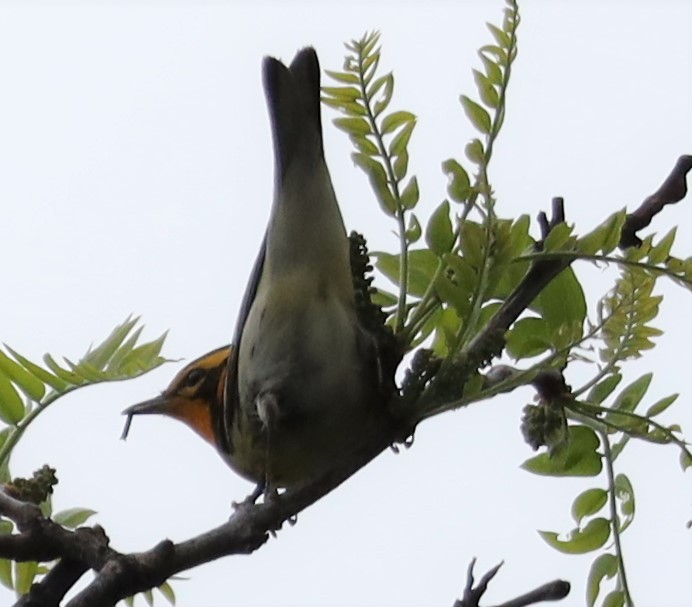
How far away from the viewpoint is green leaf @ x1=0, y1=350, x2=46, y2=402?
5.08 feet

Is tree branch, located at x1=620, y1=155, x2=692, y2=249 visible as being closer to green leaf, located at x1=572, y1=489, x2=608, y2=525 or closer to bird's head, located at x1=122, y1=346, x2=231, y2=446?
green leaf, located at x1=572, y1=489, x2=608, y2=525

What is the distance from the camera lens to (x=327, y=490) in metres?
1.31

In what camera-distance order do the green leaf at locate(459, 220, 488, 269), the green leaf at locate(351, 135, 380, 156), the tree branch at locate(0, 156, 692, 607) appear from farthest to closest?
1. the green leaf at locate(351, 135, 380, 156)
2. the green leaf at locate(459, 220, 488, 269)
3. the tree branch at locate(0, 156, 692, 607)

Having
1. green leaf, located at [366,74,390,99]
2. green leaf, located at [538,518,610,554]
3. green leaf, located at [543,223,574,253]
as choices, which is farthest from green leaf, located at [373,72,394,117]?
green leaf, located at [538,518,610,554]

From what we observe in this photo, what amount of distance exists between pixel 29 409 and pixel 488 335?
71 cm

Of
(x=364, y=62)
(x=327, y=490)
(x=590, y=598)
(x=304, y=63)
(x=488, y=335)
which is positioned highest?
(x=304, y=63)

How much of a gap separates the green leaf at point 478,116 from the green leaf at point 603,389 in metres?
0.39

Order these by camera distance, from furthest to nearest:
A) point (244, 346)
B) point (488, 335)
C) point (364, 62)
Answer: point (244, 346) < point (364, 62) < point (488, 335)

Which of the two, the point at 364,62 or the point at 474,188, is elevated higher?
the point at 364,62

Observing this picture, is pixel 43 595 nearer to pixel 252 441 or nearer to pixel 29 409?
pixel 29 409

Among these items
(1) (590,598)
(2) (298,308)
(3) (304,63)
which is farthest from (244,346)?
(1) (590,598)

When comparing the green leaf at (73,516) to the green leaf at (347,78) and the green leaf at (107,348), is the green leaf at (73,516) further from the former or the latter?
the green leaf at (347,78)

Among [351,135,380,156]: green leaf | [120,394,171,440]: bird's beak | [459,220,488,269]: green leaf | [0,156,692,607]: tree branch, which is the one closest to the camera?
[0,156,692,607]: tree branch

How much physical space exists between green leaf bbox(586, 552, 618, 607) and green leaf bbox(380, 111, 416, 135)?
2.32 feet
